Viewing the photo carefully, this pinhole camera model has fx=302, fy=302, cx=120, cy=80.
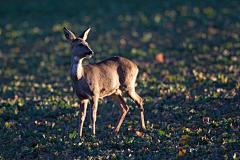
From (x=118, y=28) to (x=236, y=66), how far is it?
30.6 ft

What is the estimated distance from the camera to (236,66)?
13.1 meters

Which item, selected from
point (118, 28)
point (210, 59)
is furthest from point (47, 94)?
point (118, 28)

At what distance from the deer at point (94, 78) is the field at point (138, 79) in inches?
30.7

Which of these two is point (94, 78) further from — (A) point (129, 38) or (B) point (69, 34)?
(A) point (129, 38)

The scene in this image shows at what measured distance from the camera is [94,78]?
7324 mm

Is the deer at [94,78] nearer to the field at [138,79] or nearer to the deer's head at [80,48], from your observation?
the deer's head at [80,48]

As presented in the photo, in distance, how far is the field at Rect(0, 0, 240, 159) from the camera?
706cm

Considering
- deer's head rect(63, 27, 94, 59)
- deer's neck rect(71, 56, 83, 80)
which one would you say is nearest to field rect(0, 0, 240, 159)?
deer's neck rect(71, 56, 83, 80)

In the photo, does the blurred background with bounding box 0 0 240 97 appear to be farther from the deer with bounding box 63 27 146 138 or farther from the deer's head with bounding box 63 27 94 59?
the deer's head with bounding box 63 27 94 59

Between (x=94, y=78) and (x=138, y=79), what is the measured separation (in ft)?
17.9

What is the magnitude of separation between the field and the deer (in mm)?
780

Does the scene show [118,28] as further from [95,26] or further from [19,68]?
[19,68]

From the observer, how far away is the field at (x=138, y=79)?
706 centimetres

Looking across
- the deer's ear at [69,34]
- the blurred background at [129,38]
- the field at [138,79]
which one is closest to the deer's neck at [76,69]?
the deer's ear at [69,34]
